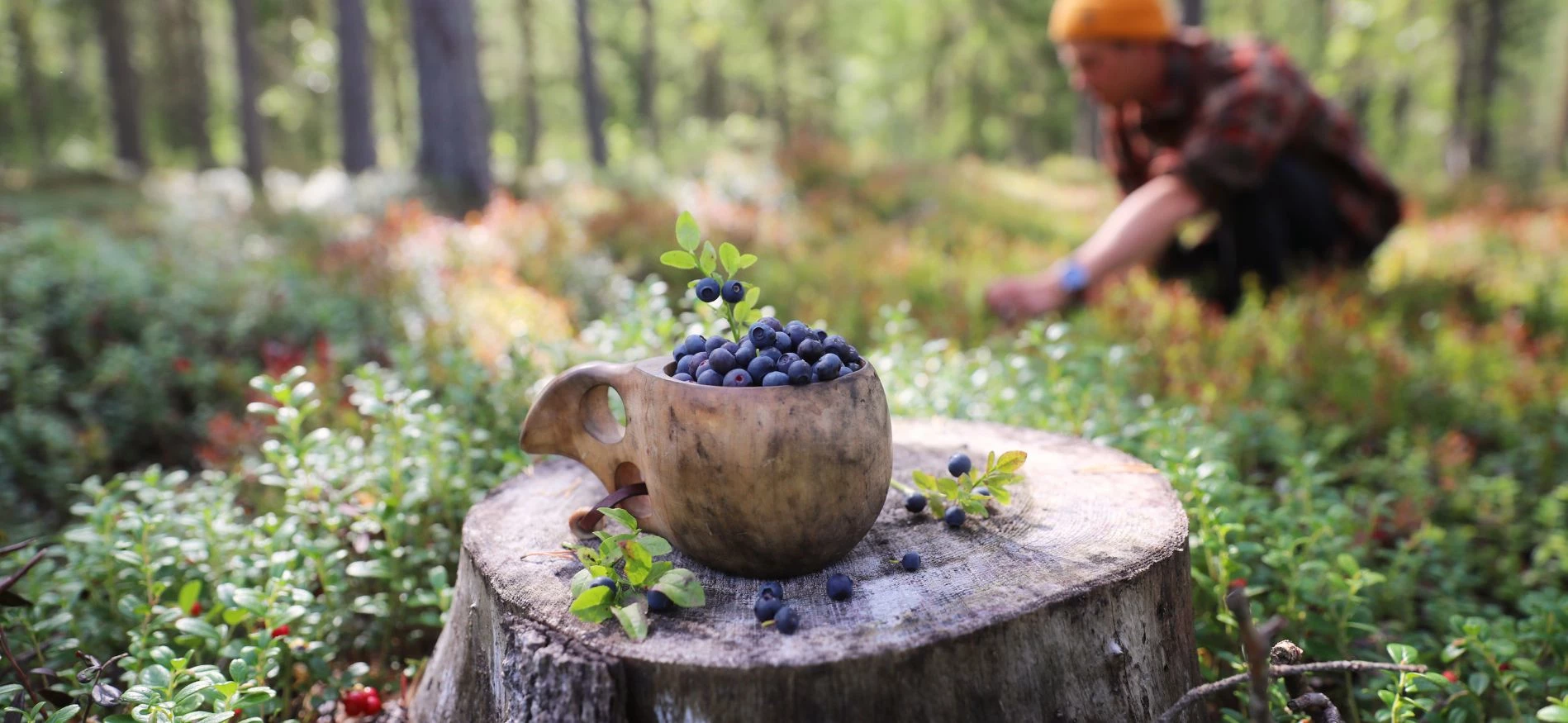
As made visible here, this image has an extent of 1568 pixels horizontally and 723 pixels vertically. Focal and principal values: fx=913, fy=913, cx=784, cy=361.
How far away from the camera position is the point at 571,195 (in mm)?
8938

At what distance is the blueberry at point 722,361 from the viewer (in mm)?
1504

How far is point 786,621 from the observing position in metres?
1.35

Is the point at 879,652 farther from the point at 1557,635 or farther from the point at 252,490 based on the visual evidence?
the point at 252,490

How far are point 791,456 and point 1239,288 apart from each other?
4.56 metres

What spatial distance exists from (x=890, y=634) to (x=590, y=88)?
17098 mm

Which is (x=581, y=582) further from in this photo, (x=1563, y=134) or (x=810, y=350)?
(x=1563, y=134)

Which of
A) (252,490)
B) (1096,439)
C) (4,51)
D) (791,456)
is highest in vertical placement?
(4,51)

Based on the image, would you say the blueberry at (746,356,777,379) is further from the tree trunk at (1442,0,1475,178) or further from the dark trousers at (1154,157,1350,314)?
the tree trunk at (1442,0,1475,178)

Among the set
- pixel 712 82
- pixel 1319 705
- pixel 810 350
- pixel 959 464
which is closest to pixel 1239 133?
pixel 959 464

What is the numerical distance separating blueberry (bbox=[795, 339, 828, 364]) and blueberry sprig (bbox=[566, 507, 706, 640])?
1.27ft

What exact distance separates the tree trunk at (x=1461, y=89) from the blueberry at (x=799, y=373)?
46.0ft

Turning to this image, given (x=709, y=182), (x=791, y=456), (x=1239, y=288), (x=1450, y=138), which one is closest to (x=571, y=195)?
(x=709, y=182)

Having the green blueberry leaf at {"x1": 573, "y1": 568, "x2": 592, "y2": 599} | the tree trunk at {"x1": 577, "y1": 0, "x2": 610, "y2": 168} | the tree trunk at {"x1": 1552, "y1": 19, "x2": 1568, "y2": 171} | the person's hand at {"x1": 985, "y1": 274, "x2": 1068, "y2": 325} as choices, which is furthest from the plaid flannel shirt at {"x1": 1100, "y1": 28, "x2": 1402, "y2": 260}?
the tree trunk at {"x1": 1552, "y1": 19, "x2": 1568, "y2": 171}

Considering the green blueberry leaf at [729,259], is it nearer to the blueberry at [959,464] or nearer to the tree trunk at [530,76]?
the blueberry at [959,464]
